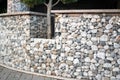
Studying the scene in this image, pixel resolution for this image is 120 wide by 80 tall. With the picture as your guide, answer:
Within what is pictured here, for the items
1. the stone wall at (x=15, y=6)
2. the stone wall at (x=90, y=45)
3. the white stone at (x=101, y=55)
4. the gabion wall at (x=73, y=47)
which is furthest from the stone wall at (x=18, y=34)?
the white stone at (x=101, y=55)

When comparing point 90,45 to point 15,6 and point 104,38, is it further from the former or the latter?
point 15,6

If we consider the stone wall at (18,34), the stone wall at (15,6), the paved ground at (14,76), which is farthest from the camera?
the stone wall at (15,6)

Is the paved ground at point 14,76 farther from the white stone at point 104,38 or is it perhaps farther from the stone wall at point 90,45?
the white stone at point 104,38

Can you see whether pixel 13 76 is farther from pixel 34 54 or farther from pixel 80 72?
pixel 80 72

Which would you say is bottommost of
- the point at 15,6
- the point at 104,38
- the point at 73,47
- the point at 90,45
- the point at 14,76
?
the point at 14,76

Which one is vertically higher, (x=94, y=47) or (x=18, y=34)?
(x=18, y=34)

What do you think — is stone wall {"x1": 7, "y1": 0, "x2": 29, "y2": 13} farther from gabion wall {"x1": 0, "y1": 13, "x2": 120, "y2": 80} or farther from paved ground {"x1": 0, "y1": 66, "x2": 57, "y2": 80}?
paved ground {"x1": 0, "y1": 66, "x2": 57, "y2": 80}

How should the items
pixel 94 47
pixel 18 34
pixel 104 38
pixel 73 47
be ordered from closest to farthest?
pixel 104 38 < pixel 94 47 < pixel 73 47 < pixel 18 34

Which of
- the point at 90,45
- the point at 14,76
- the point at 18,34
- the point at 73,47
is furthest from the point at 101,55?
the point at 18,34

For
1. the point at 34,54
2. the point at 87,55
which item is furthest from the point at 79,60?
the point at 34,54

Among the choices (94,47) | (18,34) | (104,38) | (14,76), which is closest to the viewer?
(104,38)

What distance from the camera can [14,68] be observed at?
8758 millimetres

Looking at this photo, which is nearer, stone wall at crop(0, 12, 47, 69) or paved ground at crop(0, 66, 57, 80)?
paved ground at crop(0, 66, 57, 80)

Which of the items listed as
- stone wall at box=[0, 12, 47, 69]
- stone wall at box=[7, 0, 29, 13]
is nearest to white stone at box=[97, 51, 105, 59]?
stone wall at box=[0, 12, 47, 69]
